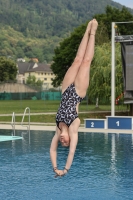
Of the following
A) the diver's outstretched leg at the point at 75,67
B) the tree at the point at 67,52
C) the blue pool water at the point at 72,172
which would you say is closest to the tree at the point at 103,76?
the blue pool water at the point at 72,172

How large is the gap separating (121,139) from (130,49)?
654 cm

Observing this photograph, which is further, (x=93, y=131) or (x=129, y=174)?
(x=93, y=131)

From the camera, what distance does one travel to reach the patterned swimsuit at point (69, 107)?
6.39 metres

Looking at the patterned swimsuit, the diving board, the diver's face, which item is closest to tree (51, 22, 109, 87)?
the diving board

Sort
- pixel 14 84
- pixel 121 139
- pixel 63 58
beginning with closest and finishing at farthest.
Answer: pixel 121 139, pixel 63 58, pixel 14 84

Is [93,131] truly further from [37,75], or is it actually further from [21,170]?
[37,75]

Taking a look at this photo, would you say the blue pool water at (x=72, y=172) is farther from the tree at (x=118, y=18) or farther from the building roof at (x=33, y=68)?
the building roof at (x=33, y=68)

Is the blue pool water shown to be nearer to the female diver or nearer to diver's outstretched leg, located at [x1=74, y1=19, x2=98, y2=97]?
the female diver

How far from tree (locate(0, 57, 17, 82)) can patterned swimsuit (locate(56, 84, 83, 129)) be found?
112660mm

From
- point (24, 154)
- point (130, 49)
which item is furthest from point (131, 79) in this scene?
point (24, 154)

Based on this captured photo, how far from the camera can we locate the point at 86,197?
10.2 m

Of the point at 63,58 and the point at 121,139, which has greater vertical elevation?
the point at 63,58

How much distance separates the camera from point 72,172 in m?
13.4

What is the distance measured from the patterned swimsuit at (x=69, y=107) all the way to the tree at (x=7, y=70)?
370ft
